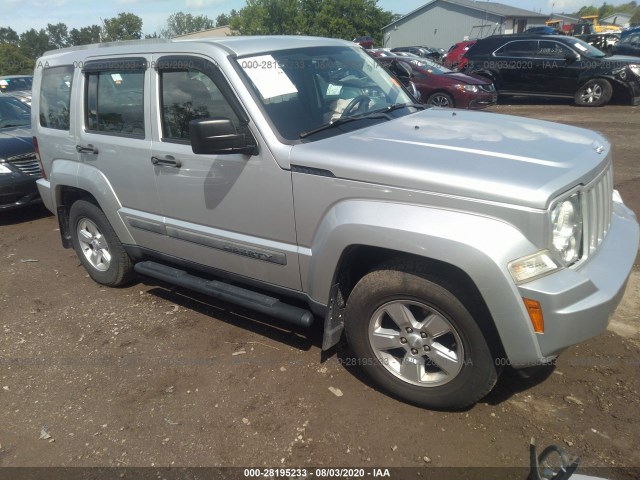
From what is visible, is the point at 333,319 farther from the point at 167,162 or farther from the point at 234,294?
the point at 167,162

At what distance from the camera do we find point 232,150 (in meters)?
3.06

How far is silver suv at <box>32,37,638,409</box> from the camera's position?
2.44 meters

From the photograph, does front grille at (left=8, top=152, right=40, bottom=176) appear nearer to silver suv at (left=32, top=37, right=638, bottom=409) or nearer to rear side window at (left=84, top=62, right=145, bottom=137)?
silver suv at (left=32, top=37, right=638, bottom=409)

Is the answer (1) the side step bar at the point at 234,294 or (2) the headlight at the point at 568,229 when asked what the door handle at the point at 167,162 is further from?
(2) the headlight at the point at 568,229

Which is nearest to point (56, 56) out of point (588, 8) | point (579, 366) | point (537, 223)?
point (537, 223)

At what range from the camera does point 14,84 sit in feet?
51.3

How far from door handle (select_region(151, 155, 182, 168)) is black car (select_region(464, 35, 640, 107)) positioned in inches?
496

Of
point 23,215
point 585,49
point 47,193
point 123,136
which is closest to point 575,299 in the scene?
point 123,136

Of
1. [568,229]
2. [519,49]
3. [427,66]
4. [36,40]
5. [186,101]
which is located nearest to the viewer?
[568,229]

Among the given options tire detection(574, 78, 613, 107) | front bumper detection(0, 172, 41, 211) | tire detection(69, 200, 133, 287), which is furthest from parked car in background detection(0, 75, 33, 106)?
tire detection(574, 78, 613, 107)

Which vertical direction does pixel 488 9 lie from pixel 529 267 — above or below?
above

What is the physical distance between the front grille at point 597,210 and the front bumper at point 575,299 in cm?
13

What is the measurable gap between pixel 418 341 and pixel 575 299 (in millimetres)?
833

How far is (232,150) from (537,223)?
1724mm
